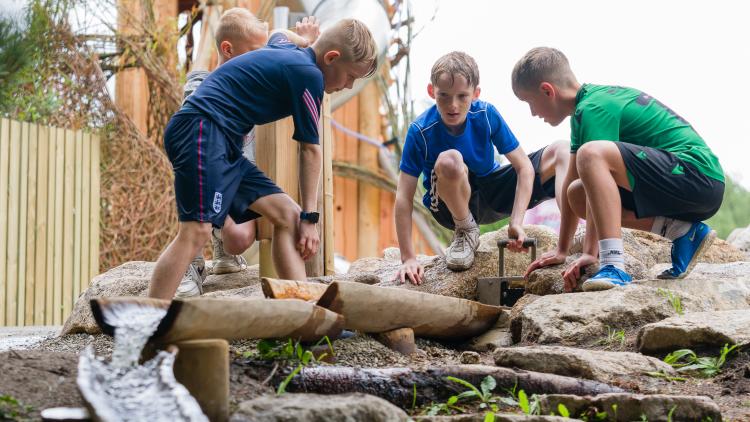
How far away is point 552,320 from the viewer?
3.09 m

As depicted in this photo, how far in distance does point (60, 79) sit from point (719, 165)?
496cm

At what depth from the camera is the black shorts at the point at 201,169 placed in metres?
3.09

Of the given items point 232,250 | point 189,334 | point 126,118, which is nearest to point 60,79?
point 126,118

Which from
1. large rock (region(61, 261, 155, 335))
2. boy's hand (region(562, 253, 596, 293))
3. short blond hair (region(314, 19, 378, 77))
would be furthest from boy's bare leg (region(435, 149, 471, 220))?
large rock (region(61, 261, 155, 335))

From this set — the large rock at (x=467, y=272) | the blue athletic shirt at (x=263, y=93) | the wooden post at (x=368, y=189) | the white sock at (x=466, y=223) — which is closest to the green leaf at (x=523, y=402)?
the blue athletic shirt at (x=263, y=93)

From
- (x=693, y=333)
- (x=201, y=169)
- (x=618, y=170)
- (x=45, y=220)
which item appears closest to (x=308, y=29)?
(x=201, y=169)

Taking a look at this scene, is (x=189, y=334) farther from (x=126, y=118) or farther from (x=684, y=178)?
(x=126, y=118)

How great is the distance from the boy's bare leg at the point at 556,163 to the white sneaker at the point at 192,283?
1.65m

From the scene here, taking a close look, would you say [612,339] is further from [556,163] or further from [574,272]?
[556,163]

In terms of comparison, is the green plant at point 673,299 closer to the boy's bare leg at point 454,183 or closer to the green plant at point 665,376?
the green plant at point 665,376

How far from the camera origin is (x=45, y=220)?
21.6 feet

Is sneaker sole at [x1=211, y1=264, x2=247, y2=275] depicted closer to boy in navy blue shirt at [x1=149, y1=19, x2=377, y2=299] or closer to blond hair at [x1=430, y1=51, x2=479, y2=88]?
boy in navy blue shirt at [x1=149, y1=19, x2=377, y2=299]

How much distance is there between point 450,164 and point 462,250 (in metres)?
0.41

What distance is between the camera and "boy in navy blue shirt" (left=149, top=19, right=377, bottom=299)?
10.2ft
